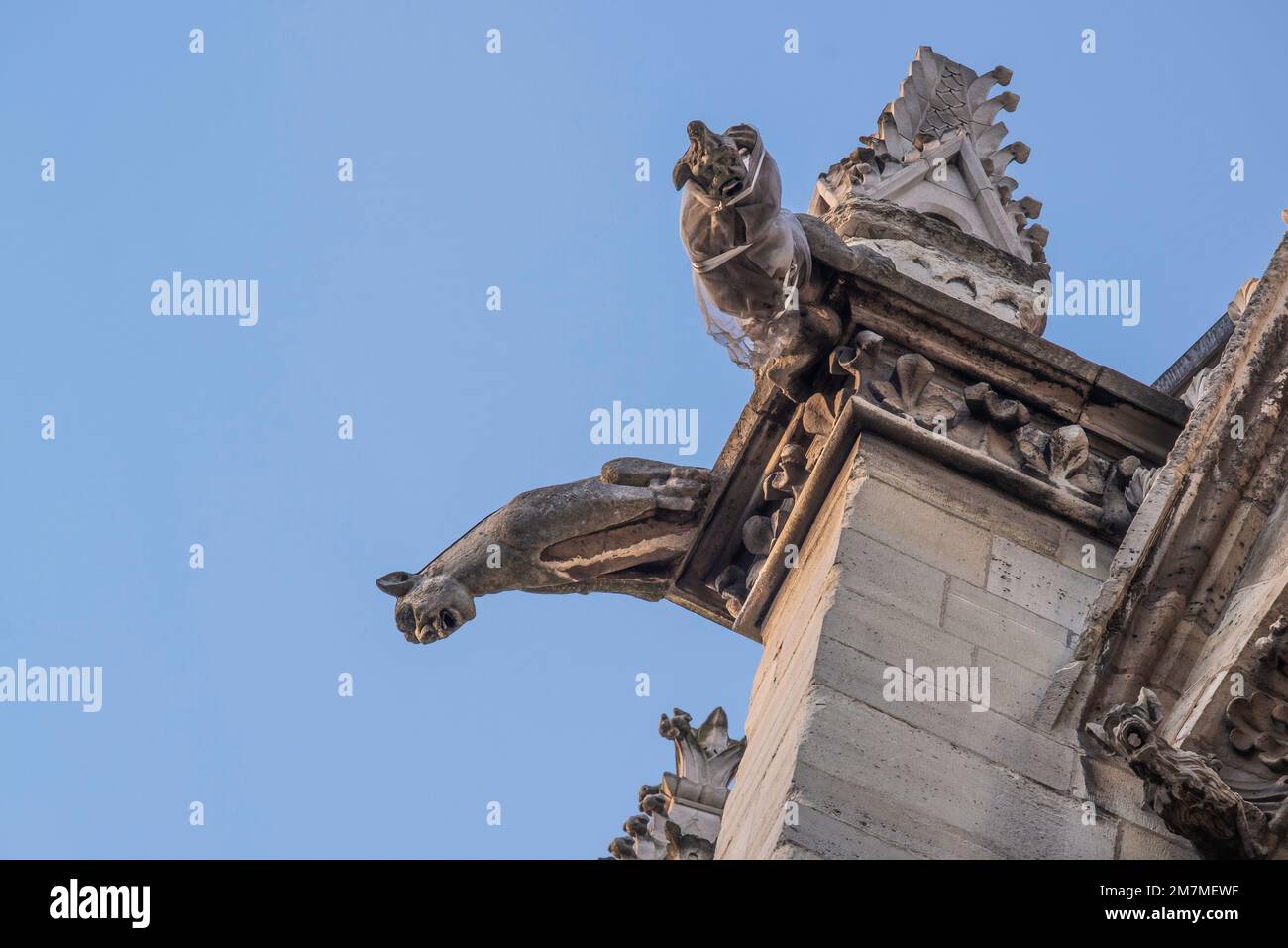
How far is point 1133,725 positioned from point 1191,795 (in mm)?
240

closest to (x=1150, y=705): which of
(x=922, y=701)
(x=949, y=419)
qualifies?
(x=922, y=701)

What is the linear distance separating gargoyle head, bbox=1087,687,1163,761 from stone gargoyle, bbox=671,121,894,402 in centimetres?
236

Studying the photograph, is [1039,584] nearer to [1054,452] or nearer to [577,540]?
[1054,452]

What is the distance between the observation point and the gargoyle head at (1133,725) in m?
6.71

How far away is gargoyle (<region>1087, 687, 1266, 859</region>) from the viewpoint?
6.62 meters

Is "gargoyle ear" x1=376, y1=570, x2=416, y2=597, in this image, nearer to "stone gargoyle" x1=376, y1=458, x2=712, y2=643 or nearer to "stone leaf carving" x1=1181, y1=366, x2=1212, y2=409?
"stone gargoyle" x1=376, y1=458, x2=712, y2=643

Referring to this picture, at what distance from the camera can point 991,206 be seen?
10539mm

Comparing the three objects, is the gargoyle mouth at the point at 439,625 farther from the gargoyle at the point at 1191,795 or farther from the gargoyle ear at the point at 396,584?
the gargoyle at the point at 1191,795

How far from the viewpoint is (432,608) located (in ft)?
30.2

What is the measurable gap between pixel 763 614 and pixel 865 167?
2.33 metres

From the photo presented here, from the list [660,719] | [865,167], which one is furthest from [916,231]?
[660,719]

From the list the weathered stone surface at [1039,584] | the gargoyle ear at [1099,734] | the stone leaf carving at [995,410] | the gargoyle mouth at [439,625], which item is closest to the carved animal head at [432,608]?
the gargoyle mouth at [439,625]

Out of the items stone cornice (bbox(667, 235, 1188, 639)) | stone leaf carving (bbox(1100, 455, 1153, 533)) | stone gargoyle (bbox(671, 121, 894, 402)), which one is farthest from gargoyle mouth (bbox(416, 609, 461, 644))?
stone leaf carving (bbox(1100, 455, 1153, 533))

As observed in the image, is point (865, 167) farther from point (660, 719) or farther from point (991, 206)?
point (660, 719)
